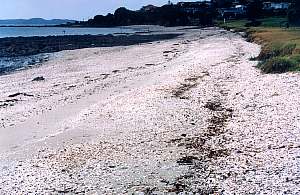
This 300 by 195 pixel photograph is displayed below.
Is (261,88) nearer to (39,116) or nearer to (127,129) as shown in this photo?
(127,129)

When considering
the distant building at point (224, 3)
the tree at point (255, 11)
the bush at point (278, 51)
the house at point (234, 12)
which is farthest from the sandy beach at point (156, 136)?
the distant building at point (224, 3)

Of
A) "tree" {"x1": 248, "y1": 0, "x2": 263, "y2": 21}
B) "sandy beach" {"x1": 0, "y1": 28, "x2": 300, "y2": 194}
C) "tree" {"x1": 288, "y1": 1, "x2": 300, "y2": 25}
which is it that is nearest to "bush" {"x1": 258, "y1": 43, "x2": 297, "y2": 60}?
"sandy beach" {"x1": 0, "y1": 28, "x2": 300, "y2": 194}

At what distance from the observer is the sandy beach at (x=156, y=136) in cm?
1252

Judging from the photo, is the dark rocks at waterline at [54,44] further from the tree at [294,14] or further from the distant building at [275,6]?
the distant building at [275,6]

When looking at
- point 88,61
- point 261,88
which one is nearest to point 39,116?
point 261,88

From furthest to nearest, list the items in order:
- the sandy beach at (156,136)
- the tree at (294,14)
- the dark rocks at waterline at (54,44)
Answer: the tree at (294,14) < the dark rocks at waterline at (54,44) < the sandy beach at (156,136)

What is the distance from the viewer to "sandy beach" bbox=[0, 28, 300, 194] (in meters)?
12.5

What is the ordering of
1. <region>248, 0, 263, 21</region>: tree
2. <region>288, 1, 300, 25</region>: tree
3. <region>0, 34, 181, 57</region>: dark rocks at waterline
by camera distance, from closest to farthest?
<region>0, 34, 181, 57</region>: dark rocks at waterline
<region>288, 1, 300, 25</region>: tree
<region>248, 0, 263, 21</region>: tree

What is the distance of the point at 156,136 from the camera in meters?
17.2

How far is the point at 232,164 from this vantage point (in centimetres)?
1339

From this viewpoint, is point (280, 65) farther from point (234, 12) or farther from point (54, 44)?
point (234, 12)

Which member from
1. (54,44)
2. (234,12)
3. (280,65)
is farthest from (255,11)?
(280,65)

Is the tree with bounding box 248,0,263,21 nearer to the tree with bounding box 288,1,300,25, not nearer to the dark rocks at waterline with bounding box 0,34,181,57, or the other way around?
the tree with bounding box 288,1,300,25

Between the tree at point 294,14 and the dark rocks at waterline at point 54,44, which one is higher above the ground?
the tree at point 294,14
